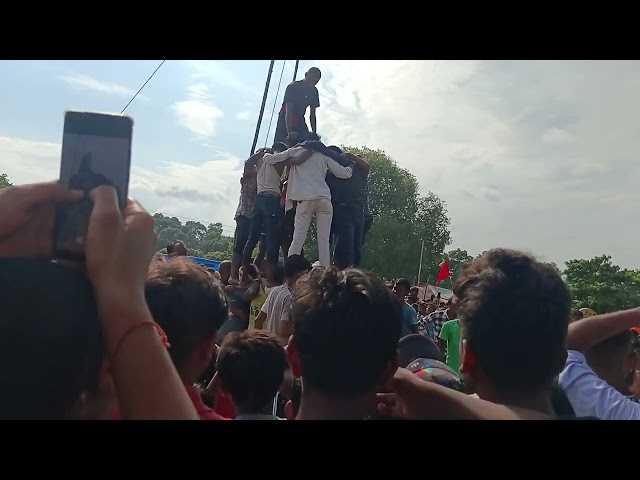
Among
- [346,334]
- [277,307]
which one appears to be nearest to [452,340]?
[277,307]

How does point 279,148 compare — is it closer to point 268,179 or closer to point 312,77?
point 268,179

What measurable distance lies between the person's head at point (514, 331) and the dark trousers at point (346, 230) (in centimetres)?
595

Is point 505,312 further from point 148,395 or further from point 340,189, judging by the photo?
point 340,189

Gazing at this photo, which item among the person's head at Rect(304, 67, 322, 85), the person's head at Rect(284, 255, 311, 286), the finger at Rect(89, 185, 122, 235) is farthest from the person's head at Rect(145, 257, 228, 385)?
the person's head at Rect(304, 67, 322, 85)

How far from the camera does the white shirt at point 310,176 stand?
712 centimetres

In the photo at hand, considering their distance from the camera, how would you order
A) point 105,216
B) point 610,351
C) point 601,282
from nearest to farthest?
point 105,216, point 610,351, point 601,282

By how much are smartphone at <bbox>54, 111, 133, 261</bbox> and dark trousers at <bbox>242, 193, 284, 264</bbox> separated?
6.55 meters

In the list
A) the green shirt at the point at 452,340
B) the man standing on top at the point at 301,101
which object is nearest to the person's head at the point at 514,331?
the green shirt at the point at 452,340

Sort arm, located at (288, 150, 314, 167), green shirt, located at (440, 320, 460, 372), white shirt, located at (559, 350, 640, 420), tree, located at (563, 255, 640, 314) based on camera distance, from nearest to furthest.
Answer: white shirt, located at (559, 350, 640, 420) < green shirt, located at (440, 320, 460, 372) < arm, located at (288, 150, 314, 167) < tree, located at (563, 255, 640, 314)

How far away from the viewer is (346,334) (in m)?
1.57

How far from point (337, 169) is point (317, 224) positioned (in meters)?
0.73

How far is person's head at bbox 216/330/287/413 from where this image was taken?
2715 millimetres

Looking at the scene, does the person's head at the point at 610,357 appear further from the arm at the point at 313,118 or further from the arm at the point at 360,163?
the arm at the point at 313,118

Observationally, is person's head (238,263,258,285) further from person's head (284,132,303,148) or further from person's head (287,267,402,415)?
person's head (287,267,402,415)
